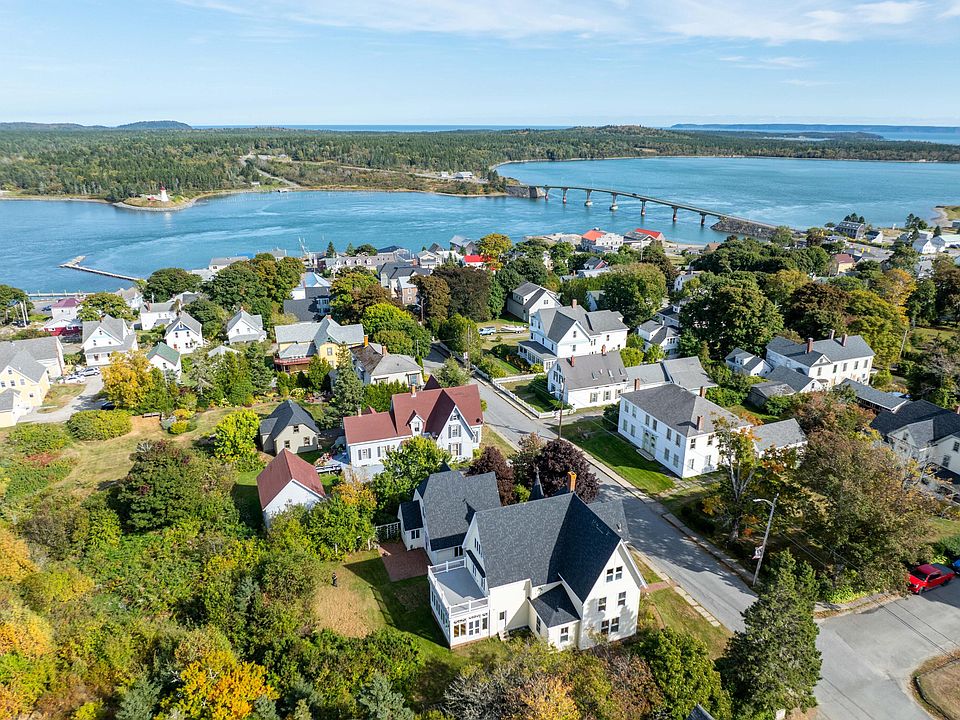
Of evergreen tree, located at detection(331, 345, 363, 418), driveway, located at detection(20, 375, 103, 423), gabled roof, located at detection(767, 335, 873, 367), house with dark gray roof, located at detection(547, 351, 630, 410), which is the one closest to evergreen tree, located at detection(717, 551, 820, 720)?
house with dark gray roof, located at detection(547, 351, 630, 410)

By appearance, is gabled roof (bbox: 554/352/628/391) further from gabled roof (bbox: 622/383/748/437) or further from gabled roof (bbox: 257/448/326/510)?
gabled roof (bbox: 257/448/326/510)

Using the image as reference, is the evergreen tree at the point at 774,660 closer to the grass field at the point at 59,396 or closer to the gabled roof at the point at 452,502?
the gabled roof at the point at 452,502

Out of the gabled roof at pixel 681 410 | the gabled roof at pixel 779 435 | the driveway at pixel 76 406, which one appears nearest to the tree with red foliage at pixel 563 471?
the gabled roof at pixel 681 410

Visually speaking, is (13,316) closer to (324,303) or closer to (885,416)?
(324,303)

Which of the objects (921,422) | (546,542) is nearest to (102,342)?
(546,542)

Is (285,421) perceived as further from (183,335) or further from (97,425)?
(183,335)

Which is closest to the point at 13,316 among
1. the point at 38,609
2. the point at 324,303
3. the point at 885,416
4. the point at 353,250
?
the point at 324,303
